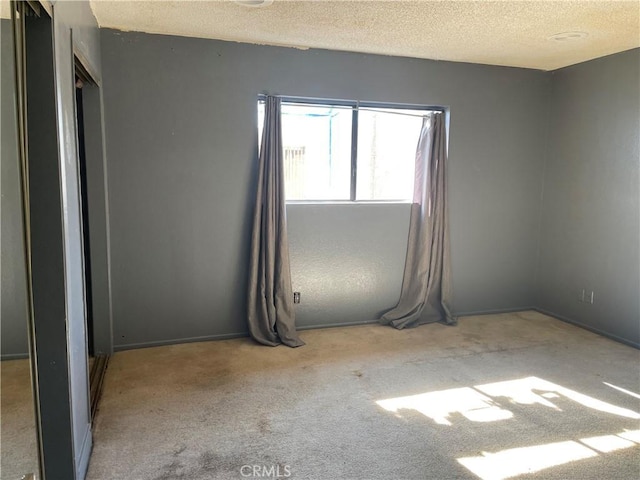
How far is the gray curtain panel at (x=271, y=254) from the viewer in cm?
360

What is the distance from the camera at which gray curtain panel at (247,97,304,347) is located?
360 cm

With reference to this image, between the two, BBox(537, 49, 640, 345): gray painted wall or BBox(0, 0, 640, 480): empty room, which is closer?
BBox(0, 0, 640, 480): empty room

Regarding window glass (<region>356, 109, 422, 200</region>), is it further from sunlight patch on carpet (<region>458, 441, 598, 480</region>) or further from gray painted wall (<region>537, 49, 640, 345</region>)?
sunlight patch on carpet (<region>458, 441, 598, 480</region>)

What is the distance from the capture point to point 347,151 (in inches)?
159

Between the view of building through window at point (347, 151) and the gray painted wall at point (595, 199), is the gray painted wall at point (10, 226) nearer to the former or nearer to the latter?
the view of building through window at point (347, 151)

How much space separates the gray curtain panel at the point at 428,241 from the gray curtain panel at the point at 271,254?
1023 millimetres

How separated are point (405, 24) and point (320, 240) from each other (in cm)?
180

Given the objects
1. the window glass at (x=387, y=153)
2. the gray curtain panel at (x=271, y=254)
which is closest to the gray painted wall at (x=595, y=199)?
the window glass at (x=387, y=153)

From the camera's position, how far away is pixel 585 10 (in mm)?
2791

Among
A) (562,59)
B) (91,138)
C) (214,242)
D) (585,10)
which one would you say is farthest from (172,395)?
(562,59)

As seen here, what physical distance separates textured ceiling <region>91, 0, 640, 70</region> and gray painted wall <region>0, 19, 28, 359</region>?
58.5 inches

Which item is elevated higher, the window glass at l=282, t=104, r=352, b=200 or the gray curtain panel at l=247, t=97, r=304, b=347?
the window glass at l=282, t=104, r=352, b=200

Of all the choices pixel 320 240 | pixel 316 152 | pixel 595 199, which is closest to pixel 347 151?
pixel 316 152

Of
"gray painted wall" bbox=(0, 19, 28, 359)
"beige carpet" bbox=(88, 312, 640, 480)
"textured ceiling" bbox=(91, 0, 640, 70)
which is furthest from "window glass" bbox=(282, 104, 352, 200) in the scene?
"gray painted wall" bbox=(0, 19, 28, 359)
